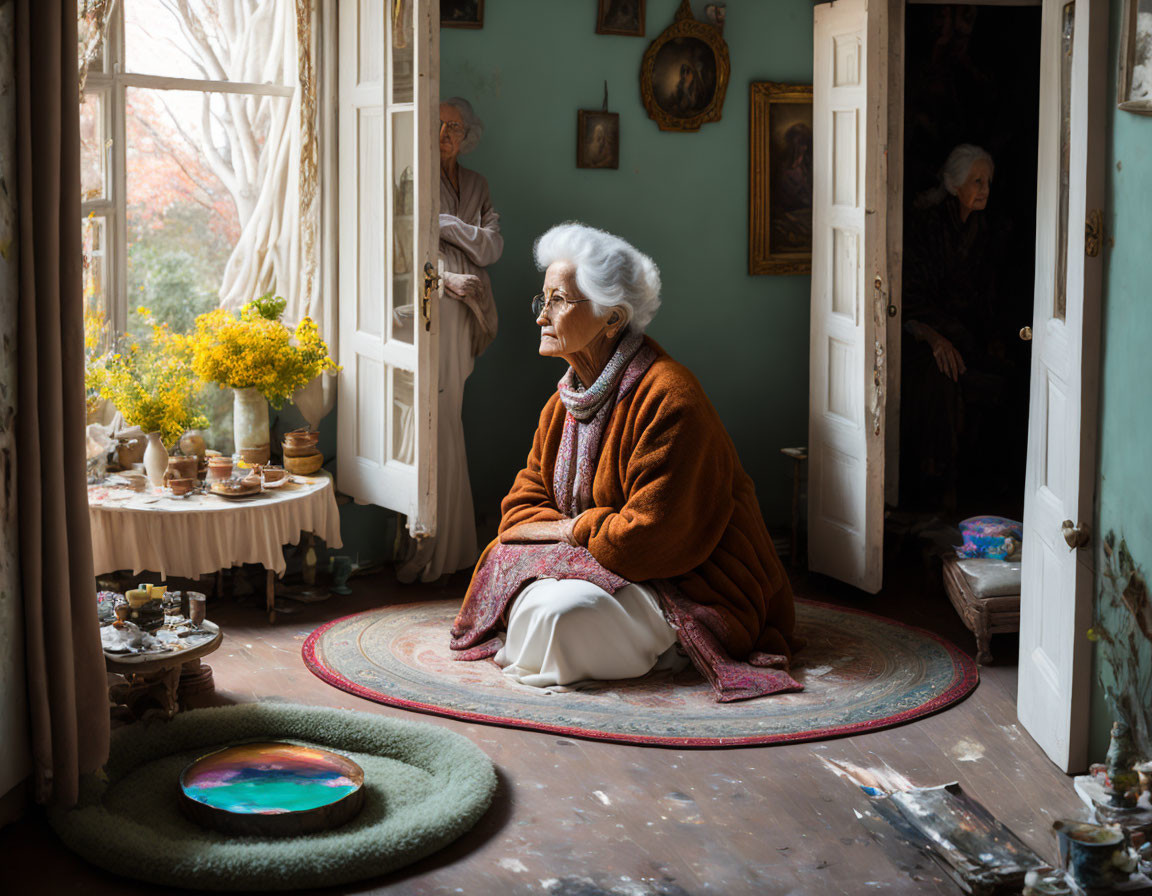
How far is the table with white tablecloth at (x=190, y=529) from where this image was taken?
5461 mm

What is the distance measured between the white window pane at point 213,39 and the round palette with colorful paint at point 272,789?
3349 millimetres

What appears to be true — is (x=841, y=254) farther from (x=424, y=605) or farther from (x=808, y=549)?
(x=424, y=605)

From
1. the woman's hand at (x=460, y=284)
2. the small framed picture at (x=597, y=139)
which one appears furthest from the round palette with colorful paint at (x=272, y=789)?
the small framed picture at (x=597, y=139)

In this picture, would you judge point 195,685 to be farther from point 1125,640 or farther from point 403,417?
point 1125,640

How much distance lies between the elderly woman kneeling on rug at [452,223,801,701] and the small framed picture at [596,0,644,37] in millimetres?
1775

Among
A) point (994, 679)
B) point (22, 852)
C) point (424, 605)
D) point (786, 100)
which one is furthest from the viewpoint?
point (786, 100)

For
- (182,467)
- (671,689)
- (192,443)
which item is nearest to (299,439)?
(192,443)

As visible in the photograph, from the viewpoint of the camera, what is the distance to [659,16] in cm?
679

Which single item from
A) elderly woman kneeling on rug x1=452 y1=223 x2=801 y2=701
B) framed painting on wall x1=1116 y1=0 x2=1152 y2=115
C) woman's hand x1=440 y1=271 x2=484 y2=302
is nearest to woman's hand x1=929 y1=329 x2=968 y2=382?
elderly woman kneeling on rug x1=452 y1=223 x2=801 y2=701

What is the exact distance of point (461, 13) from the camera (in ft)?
21.5

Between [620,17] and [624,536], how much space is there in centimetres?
290

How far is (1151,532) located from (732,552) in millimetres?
1765

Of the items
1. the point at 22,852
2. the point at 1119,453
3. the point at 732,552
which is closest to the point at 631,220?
the point at 732,552

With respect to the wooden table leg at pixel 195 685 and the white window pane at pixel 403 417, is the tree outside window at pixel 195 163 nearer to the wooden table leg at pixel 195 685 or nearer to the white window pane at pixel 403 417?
the white window pane at pixel 403 417
